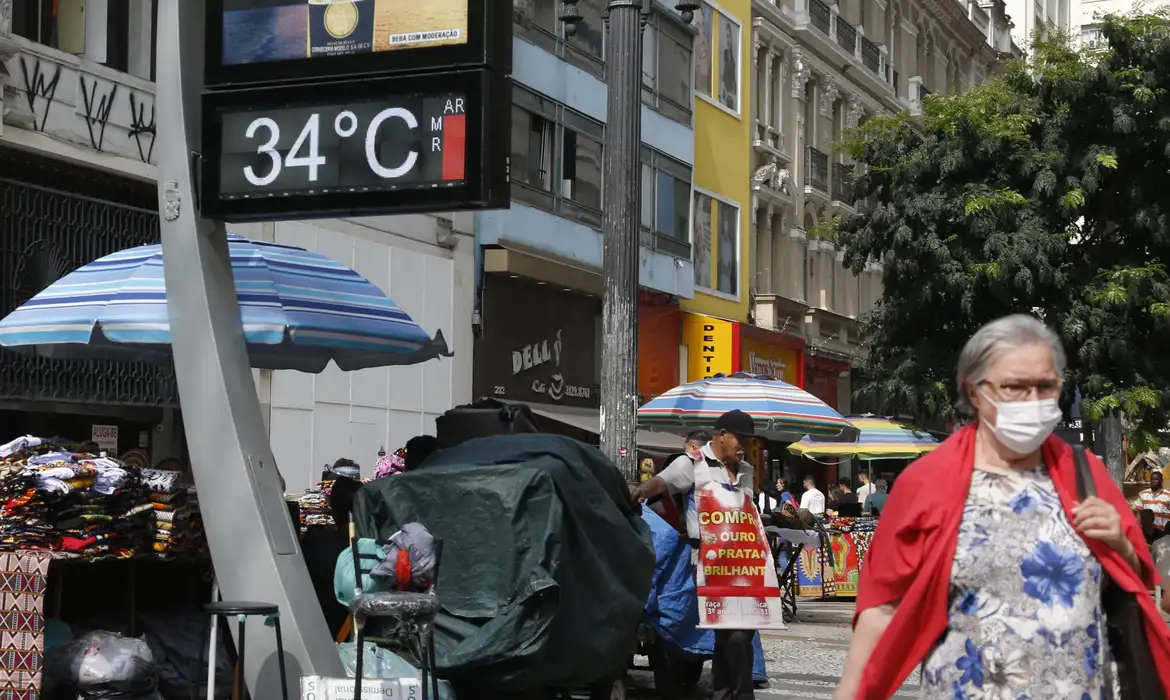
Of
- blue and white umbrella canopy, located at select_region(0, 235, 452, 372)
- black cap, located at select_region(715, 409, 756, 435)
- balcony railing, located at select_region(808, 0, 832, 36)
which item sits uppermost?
balcony railing, located at select_region(808, 0, 832, 36)

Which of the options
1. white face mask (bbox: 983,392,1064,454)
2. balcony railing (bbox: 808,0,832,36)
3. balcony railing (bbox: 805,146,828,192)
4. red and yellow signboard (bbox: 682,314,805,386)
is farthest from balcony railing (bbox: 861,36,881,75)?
white face mask (bbox: 983,392,1064,454)

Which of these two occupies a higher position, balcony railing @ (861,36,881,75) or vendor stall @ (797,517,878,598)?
balcony railing @ (861,36,881,75)

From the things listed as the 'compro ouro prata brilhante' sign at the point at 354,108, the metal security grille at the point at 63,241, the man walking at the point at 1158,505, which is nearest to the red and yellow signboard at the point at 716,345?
the man walking at the point at 1158,505

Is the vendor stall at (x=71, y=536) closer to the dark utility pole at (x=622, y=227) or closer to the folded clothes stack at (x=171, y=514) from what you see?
the folded clothes stack at (x=171, y=514)

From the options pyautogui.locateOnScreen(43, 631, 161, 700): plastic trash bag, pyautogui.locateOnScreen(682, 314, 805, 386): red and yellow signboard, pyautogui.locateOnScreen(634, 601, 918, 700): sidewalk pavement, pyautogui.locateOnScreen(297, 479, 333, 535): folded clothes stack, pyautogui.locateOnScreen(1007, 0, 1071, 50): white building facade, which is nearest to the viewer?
pyautogui.locateOnScreen(43, 631, 161, 700): plastic trash bag

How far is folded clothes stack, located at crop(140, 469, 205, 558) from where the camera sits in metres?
8.78

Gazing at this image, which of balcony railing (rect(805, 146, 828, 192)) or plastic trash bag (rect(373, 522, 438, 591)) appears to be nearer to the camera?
plastic trash bag (rect(373, 522, 438, 591))

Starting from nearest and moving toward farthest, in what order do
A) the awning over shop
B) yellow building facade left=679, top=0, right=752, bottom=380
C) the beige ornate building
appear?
the awning over shop → yellow building facade left=679, top=0, right=752, bottom=380 → the beige ornate building

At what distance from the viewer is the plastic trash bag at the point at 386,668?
8070 mm

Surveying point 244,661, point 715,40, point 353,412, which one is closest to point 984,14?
point 715,40

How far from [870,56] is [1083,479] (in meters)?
43.2

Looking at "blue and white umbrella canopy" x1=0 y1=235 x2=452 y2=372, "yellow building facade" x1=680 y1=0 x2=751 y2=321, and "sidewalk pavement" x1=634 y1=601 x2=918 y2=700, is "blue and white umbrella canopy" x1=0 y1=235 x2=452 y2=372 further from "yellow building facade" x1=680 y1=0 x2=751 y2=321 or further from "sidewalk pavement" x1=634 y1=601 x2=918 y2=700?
"yellow building facade" x1=680 y1=0 x2=751 y2=321

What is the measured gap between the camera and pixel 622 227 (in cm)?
1619

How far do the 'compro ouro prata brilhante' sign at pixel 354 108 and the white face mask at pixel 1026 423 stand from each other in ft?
12.0
